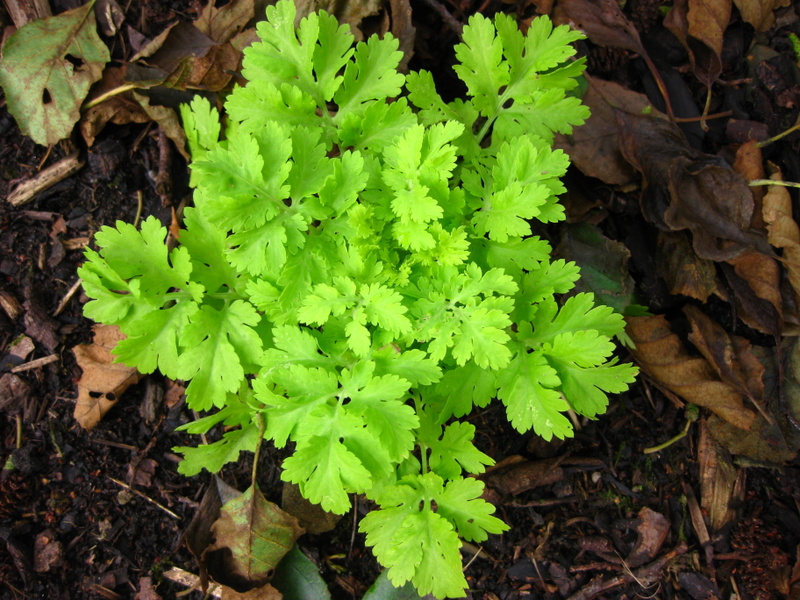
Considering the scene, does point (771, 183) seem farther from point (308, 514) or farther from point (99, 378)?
point (99, 378)

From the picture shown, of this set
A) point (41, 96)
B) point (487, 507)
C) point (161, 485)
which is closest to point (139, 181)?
point (41, 96)

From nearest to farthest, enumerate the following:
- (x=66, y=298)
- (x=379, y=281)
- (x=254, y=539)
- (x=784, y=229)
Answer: (x=379, y=281), (x=254, y=539), (x=784, y=229), (x=66, y=298)

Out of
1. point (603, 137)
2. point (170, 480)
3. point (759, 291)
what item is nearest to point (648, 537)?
point (759, 291)

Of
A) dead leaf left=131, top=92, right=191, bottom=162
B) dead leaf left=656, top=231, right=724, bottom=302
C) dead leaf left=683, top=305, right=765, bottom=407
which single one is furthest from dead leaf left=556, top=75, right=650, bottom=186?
dead leaf left=131, top=92, right=191, bottom=162

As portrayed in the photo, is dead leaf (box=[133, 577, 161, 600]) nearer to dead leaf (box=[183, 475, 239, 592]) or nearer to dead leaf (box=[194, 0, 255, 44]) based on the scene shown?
dead leaf (box=[183, 475, 239, 592])

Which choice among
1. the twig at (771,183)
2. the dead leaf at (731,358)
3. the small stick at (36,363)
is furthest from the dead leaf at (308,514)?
the twig at (771,183)

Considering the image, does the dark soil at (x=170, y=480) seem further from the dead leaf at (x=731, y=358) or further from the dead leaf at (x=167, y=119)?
the dead leaf at (x=731, y=358)

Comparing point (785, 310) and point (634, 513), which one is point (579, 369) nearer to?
point (634, 513)
